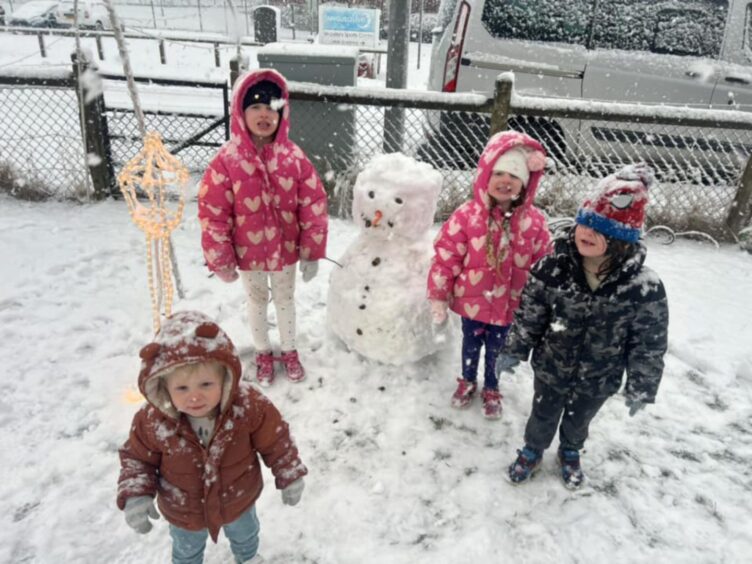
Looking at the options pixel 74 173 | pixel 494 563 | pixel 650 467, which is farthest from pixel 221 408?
pixel 74 173

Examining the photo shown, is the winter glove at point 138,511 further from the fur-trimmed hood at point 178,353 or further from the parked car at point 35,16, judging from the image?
the parked car at point 35,16

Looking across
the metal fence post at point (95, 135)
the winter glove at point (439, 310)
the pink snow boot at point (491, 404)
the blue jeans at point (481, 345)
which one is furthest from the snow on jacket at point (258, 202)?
the metal fence post at point (95, 135)

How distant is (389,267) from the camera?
2.84m

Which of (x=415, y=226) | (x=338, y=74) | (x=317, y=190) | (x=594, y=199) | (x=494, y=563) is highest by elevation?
(x=338, y=74)

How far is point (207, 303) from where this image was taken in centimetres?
359

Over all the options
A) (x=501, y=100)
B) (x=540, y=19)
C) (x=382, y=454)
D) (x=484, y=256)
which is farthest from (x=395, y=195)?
(x=540, y=19)

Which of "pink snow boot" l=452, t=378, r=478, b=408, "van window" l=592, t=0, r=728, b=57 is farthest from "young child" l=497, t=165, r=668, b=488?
"van window" l=592, t=0, r=728, b=57

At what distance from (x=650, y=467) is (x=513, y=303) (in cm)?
103

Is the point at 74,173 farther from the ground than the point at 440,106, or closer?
closer

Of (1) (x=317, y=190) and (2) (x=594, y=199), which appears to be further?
(1) (x=317, y=190)

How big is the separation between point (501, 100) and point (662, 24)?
2264 mm

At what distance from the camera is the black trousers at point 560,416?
7.25 feet

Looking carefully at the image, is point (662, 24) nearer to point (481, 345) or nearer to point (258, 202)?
point (481, 345)

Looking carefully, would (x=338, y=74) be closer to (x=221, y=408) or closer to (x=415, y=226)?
(x=415, y=226)
